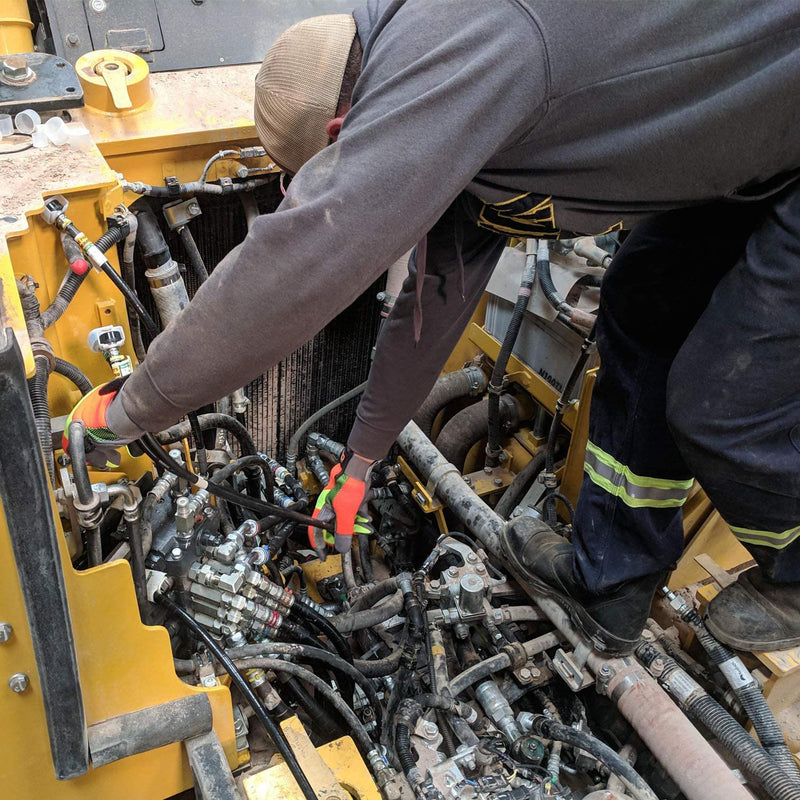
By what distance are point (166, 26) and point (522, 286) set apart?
1169mm

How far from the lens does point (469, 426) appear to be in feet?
7.90

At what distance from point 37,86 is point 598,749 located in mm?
1838

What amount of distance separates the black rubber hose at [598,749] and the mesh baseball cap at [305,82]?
1.26m

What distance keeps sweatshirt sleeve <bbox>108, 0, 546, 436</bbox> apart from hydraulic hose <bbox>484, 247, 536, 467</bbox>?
3.46 feet

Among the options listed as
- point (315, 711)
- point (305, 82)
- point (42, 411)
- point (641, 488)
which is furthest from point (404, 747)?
point (305, 82)

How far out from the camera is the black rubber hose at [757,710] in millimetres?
1546

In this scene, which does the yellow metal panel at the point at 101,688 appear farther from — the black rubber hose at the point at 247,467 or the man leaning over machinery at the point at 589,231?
the black rubber hose at the point at 247,467

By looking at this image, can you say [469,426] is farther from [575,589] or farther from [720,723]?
[720,723]

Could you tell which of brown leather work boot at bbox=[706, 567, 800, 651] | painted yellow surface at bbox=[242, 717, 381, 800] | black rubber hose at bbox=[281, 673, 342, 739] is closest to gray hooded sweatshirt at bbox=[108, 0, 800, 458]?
painted yellow surface at bbox=[242, 717, 381, 800]

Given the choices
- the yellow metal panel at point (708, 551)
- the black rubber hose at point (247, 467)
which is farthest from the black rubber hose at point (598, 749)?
the black rubber hose at point (247, 467)

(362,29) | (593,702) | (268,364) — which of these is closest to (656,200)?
(362,29)

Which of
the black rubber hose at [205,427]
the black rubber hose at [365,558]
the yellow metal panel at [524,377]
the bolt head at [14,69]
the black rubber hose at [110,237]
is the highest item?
the bolt head at [14,69]

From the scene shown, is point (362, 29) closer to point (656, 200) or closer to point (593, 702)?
point (656, 200)

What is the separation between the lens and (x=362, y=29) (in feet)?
3.92
